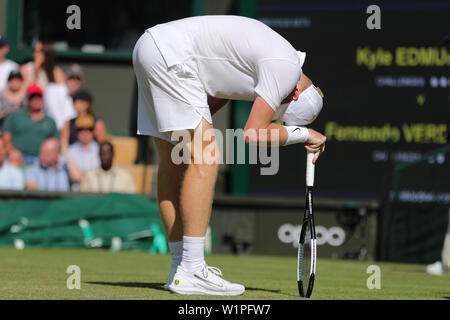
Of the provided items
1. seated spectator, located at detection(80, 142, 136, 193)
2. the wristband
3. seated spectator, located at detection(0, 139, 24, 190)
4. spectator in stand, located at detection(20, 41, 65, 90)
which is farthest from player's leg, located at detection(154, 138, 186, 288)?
spectator in stand, located at detection(20, 41, 65, 90)

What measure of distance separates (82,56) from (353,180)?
4.54 meters

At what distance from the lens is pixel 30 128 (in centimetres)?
1363

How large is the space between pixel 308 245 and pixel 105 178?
764 cm

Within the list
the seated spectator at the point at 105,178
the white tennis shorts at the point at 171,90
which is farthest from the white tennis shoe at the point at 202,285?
the seated spectator at the point at 105,178

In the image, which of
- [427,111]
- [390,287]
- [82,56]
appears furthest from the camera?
[82,56]

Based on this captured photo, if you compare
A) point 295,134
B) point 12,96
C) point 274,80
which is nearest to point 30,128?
point 12,96

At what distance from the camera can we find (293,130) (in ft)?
18.6

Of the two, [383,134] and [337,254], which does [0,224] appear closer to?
[337,254]

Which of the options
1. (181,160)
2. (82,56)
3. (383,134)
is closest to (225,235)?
(383,134)

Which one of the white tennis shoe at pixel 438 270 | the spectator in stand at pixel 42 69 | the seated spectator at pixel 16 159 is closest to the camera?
the white tennis shoe at pixel 438 270

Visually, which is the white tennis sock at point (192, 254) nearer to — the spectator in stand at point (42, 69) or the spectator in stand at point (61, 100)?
the spectator in stand at point (61, 100)

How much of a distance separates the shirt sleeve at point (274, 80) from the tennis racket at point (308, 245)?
1.27ft

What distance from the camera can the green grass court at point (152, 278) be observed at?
18.6ft

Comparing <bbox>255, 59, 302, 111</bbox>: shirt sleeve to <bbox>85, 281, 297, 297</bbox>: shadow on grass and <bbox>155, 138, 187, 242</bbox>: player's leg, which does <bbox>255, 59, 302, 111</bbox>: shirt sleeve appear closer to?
<bbox>155, 138, 187, 242</bbox>: player's leg
